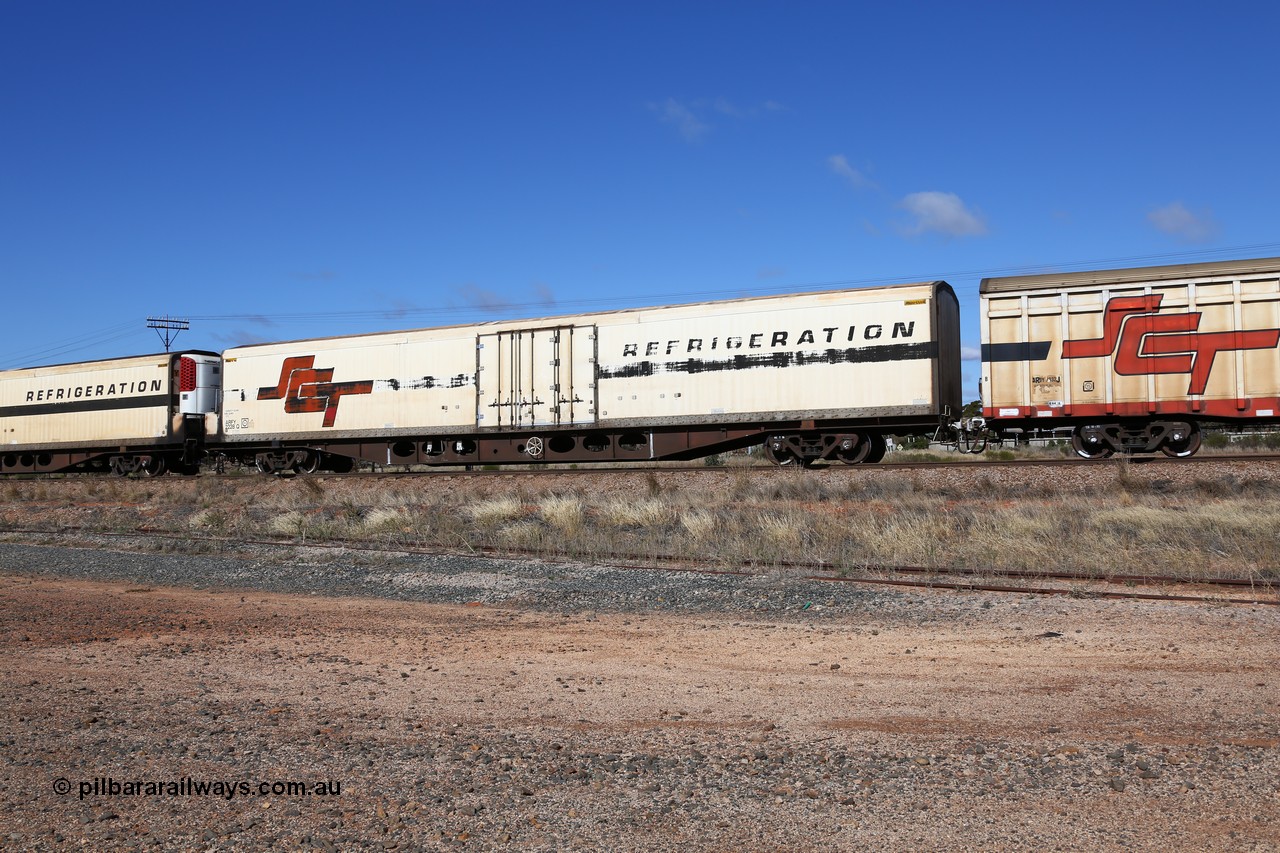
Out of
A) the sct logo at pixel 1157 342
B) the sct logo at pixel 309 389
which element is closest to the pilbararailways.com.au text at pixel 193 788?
the sct logo at pixel 1157 342

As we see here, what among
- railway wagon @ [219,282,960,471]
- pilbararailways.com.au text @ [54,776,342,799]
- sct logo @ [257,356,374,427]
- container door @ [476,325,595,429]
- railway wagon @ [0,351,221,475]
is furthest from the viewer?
railway wagon @ [0,351,221,475]

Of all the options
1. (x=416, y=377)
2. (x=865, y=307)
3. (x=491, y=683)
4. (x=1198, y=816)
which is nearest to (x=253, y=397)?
(x=416, y=377)

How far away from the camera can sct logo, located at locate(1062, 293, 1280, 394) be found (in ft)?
53.8

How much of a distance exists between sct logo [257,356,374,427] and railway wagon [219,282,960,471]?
1.6 inches

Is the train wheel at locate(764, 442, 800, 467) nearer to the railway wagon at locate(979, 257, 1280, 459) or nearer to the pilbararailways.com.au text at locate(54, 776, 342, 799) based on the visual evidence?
the railway wagon at locate(979, 257, 1280, 459)

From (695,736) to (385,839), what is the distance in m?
1.71

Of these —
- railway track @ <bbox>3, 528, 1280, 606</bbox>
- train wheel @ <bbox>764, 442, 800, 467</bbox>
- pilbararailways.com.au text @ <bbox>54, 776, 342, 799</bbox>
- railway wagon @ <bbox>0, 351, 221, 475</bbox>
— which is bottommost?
pilbararailways.com.au text @ <bbox>54, 776, 342, 799</bbox>

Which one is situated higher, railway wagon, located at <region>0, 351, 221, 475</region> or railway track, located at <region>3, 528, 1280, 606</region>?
railway wagon, located at <region>0, 351, 221, 475</region>

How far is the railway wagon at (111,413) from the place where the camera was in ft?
86.4

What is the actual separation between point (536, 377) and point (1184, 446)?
1237cm

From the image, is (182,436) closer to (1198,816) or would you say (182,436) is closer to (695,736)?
(695,736)

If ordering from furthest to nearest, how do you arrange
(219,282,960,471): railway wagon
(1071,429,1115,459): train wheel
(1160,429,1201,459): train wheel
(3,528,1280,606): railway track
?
(219,282,960,471): railway wagon
(1071,429,1115,459): train wheel
(1160,429,1201,459): train wheel
(3,528,1280,606): railway track

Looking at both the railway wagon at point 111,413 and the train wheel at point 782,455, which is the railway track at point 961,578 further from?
the railway wagon at point 111,413

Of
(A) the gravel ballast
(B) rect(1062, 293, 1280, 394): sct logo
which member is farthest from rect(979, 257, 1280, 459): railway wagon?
(A) the gravel ballast
